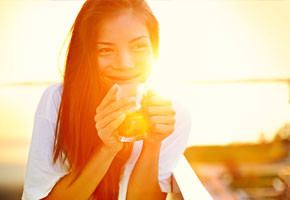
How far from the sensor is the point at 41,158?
114cm

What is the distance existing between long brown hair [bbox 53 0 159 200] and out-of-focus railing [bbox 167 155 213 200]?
0.22 metres

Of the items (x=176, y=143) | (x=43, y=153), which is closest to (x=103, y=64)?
(x=43, y=153)

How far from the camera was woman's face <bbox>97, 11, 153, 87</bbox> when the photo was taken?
1059mm

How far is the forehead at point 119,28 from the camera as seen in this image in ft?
3.48

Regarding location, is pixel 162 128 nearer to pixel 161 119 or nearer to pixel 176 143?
pixel 161 119

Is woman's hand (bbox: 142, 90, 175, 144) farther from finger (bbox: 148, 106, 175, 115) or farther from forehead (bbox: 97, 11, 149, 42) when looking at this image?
forehead (bbox: 97, 11, 149, 42)

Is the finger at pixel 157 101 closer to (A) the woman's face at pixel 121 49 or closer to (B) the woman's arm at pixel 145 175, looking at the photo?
(A) the woman's face at pixel 121 49

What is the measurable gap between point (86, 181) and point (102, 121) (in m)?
0.30

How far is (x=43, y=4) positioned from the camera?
3283mm

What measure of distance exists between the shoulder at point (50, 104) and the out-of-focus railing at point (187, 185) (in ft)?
1.58

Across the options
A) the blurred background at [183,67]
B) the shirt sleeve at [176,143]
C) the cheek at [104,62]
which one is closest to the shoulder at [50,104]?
the blurred background at [183,67]

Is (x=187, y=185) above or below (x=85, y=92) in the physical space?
below

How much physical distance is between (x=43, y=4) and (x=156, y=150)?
8.48 ft

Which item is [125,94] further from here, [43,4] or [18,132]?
[43,4]
